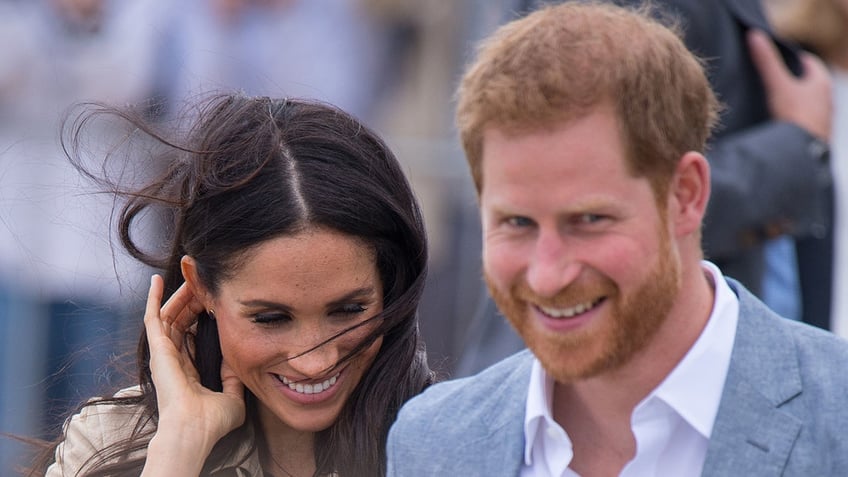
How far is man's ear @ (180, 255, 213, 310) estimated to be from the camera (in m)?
3.79

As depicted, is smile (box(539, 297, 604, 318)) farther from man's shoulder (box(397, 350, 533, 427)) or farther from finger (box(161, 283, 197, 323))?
finger (box(161, 283, 197, 323))

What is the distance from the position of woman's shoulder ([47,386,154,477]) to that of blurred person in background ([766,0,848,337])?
201cm

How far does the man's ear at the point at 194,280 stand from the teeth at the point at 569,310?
1341 mm

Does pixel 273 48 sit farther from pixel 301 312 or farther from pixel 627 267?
pixel 627 267

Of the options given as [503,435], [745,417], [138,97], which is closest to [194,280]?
[503,435]

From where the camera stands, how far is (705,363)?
2.68 m

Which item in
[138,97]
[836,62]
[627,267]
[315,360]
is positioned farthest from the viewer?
[138,97]

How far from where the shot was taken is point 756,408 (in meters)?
2.62

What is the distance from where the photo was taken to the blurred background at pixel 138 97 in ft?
20.9

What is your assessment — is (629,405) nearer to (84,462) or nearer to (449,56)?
(84,462)

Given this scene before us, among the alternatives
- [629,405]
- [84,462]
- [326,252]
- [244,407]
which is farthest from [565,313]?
[84,462]

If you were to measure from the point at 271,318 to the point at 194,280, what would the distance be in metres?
0.31

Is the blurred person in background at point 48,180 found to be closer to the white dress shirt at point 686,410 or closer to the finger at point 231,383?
the finger at point 231,383

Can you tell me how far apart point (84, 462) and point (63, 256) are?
9.20ft
